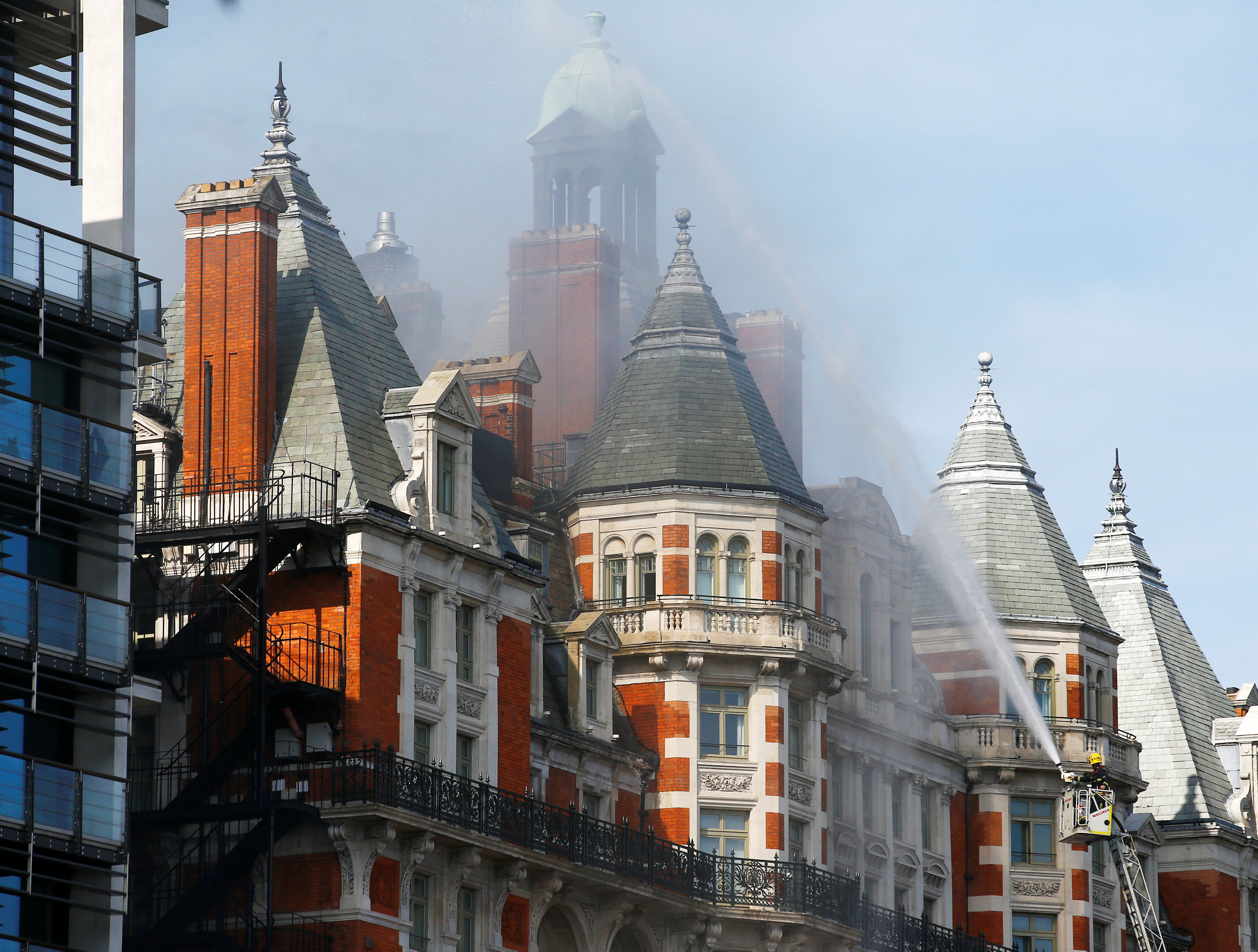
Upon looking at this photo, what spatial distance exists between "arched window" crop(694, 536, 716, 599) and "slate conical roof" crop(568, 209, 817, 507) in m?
1.37

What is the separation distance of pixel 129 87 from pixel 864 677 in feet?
100

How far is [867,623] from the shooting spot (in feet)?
269

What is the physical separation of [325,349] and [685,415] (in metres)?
12.5

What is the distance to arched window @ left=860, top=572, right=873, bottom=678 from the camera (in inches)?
3211

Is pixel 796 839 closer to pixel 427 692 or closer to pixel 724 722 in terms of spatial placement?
pixel 724 722

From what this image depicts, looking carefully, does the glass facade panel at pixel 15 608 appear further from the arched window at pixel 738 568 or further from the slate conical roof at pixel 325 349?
the arched window at pixel 738 568

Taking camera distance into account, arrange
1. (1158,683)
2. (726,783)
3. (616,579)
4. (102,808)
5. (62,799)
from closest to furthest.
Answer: (62,799) → (102,808) → (726,783) → (616,579) → (1158,683)

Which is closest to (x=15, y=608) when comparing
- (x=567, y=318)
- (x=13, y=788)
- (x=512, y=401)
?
(x=13, y=788)

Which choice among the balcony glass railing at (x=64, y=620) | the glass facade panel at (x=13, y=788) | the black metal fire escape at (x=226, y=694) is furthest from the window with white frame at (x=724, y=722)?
the glass facade panel at (x=13, y=788)

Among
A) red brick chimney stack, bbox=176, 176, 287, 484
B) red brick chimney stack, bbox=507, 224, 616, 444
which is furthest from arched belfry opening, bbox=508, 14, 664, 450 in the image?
red brick chimney stack, bbox=176, 176, 287, 484

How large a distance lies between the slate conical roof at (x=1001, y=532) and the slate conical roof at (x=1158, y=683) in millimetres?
9953

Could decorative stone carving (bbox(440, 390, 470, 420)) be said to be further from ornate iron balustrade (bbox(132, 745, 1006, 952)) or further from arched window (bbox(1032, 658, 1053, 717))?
arched window (bbox(1032, 658, 1053, 717))

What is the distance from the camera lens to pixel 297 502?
63344 mm

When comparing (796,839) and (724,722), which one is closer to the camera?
(724,722)
